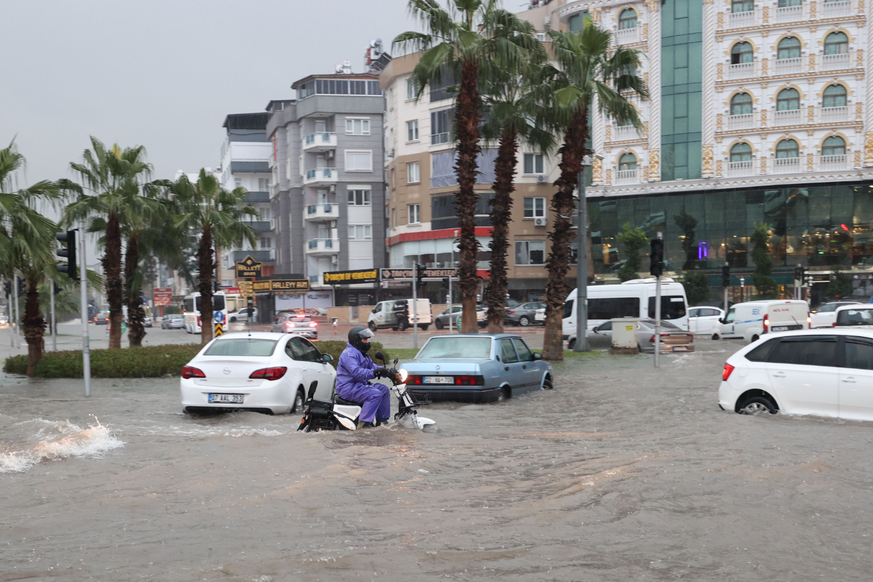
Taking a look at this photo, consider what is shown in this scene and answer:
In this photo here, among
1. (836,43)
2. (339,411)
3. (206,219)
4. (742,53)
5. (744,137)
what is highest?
(836,43)

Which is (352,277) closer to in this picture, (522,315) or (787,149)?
(522,315)

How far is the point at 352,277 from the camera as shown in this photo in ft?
215

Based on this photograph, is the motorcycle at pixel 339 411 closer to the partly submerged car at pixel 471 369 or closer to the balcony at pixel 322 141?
the partly submerged car at pixel 471 369

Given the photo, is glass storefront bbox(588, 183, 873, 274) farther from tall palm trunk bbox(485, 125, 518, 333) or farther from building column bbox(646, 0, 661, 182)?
tall palm trunk bbox(485, 125, 518, 333)

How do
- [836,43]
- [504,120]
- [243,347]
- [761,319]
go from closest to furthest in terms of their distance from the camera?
[243,347], [504,120], [761,319], [836,43]

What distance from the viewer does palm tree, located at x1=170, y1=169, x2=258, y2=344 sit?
32.3 m

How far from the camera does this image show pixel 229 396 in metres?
13.3

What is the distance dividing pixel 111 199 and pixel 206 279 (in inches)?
260

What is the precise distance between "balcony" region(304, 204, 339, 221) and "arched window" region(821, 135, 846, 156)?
36.1 m

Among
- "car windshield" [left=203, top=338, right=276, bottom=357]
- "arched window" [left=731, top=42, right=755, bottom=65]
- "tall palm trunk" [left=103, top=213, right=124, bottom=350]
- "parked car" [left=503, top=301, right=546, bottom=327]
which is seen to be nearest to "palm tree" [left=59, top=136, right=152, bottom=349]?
"tall palm trunk" [left=103, top=213, right=124, bottom=350]

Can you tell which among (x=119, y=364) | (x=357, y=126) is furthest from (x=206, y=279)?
(x=357, y=126)

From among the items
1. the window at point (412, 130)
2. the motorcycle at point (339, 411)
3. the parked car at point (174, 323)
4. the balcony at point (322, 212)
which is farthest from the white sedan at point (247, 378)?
the parked car at point (174, 323)

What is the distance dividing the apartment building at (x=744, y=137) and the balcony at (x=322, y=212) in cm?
2216

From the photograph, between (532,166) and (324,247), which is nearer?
(532,166)
